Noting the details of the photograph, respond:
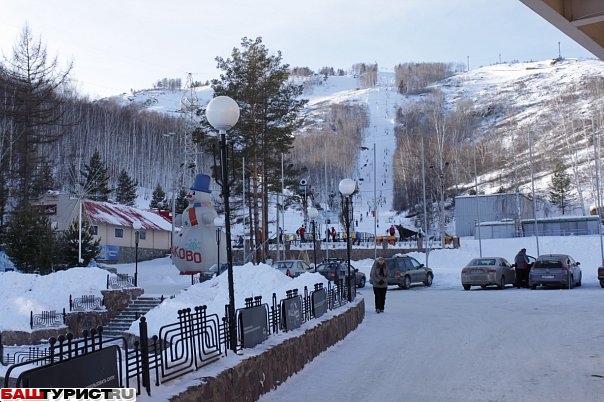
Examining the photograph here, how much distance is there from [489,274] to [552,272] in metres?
2.55

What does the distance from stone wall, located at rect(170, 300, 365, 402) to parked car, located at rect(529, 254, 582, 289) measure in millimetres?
15000

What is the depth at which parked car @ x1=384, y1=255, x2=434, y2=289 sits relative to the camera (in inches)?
1105

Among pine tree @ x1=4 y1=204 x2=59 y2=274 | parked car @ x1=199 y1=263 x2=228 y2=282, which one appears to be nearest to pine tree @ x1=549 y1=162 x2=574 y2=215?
parked car @ x1=199 y1=263 x2=228 y2=282

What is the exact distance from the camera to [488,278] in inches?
999

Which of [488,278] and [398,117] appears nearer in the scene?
[488,278]

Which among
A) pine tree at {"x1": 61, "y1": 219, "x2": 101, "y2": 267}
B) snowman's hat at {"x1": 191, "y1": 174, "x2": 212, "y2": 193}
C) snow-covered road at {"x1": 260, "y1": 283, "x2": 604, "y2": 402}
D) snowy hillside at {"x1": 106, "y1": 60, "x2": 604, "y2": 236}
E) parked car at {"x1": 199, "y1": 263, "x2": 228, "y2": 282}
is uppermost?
snowy hillside at {"x1": 106, "y1": 60, "x2": 604, "y2": 236}

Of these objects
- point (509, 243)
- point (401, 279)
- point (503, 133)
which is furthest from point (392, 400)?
point (503, 133)

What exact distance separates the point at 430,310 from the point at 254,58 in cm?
3121

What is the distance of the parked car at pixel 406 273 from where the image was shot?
2806 cm

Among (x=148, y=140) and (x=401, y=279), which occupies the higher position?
(x=148, y=140)

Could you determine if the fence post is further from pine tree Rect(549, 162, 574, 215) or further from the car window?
pine tree Rect(549, 162, 574, 215)

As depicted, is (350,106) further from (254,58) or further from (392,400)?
(392,400)

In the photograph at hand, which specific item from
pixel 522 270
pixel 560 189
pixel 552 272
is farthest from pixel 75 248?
pixel 560 189

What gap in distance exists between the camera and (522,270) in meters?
25.8
